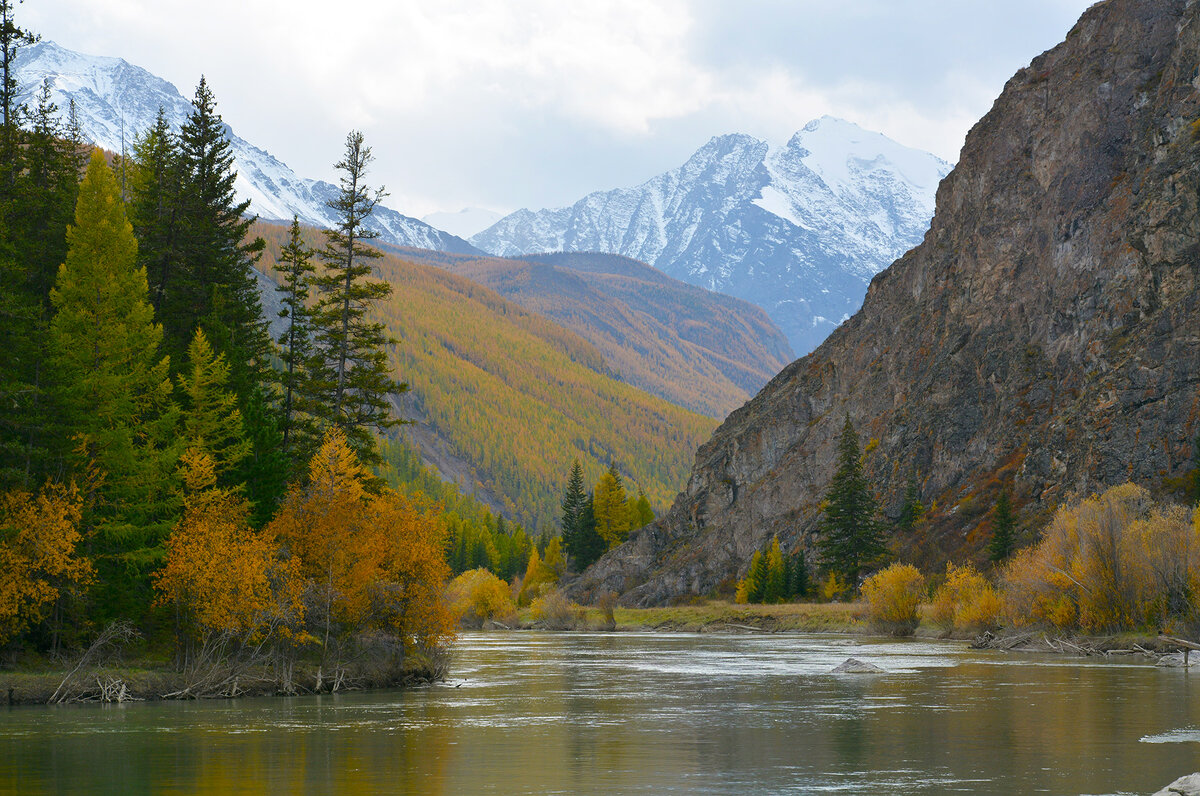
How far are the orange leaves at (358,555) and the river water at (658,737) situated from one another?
3.93m

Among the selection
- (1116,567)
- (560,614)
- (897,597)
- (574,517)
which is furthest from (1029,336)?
(574,517)

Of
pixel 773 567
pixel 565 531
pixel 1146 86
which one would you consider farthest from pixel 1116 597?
pixel 565 531

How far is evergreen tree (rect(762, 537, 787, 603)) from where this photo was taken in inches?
5364

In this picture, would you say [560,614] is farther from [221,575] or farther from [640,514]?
[221,575]

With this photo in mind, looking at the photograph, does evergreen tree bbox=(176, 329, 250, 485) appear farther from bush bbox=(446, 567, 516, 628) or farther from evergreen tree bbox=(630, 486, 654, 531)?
evergreen tree bbox=(630, 486, 654, 531)

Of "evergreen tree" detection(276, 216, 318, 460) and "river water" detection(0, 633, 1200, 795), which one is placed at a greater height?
"evergreen tree" detection(276, 216, 318, 460)

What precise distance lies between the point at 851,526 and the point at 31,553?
9949 centimetres

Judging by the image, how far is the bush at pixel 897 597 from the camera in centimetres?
9762

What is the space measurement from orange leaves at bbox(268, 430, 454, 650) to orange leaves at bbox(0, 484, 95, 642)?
9751 mm

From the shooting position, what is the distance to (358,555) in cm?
5472

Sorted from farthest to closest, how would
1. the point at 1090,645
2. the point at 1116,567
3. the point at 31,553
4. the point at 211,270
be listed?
the point at 1090,645 < the point at 1116,567 < the point at 211,270 < the point at 31,553

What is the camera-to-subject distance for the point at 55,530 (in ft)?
152

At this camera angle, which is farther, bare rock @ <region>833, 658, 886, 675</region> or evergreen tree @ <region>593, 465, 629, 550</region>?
evergreen tree @ <region>593, 465, 629, 550</region>

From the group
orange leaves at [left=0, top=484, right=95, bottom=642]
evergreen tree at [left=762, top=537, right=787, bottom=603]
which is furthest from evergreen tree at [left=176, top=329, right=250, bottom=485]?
evergreen tree at [left=762, top=537, right=787, bottom=603]
